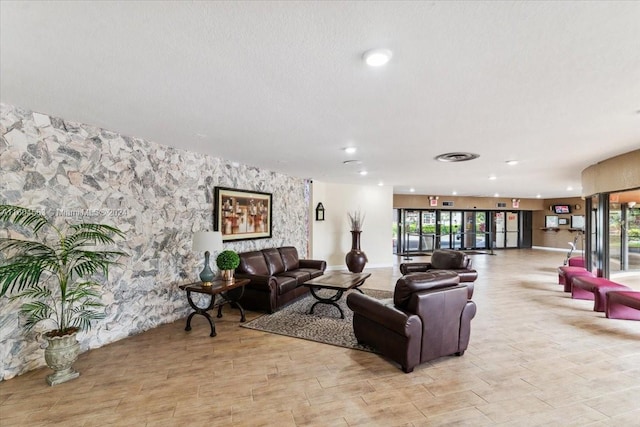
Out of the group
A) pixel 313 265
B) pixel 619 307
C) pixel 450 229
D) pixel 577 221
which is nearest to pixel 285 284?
pixel 313 265

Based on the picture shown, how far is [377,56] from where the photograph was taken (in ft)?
6.20

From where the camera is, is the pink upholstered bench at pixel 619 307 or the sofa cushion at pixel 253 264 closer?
the pink upholstered bench at pixel 619 307

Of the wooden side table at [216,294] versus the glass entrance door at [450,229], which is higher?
the glass entrance door at [450,229]

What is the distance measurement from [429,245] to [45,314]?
12.5 meters

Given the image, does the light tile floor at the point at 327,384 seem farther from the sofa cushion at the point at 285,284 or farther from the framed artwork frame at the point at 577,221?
the framed artwork frame at the point at 577,221

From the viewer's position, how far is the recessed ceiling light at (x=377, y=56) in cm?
184

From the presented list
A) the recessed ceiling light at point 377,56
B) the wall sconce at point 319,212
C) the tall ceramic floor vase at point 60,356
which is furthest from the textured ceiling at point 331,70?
the wall sconce at point 319,212

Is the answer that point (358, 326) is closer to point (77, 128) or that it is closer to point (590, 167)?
point (77, 128)

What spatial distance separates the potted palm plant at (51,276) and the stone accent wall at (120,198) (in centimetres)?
15

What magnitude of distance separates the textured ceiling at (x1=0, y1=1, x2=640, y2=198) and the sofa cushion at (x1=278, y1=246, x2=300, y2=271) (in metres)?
2.94

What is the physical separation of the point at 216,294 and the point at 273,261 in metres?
1.58

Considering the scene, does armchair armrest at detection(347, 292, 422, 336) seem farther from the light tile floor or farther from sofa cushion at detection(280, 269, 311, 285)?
sofa cushion at detection(280, 269, 311, 285)

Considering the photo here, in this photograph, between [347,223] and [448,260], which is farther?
[347,223]

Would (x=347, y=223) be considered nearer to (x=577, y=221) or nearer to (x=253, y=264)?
(x=253, y=264)
